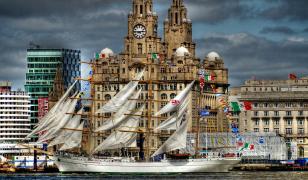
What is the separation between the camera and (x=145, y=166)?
609 ft

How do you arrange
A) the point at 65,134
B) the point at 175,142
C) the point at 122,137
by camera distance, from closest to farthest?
the point at 175,142
the point at 122,137
the point at 65,134

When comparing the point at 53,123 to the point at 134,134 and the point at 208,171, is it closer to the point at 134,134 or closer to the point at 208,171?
the point at 134,134

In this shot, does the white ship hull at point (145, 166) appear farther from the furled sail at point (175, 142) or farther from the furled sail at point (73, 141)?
the furled sail at point (73, 141)

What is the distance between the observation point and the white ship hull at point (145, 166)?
608 ft

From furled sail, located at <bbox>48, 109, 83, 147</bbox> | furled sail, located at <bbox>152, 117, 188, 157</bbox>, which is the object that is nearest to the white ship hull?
furled sail, located at <bbox>152, 117, 188, 157</bbox>

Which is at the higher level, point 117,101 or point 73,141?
point 117,101

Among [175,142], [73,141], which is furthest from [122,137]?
[175,142]

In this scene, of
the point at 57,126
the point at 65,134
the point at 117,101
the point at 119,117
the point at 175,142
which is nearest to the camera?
the point at 175,142

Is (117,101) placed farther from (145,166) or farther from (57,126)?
(145,166)

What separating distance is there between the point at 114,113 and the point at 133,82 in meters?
7.71

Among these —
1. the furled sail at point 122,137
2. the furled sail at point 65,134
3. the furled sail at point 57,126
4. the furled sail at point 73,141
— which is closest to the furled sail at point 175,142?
the furled sail at point 122,137

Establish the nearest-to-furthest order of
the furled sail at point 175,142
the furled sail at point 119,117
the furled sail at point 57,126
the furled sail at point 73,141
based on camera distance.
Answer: the furled sail at point 175,142, the furled sail at point 119,117, the furled sail at point 57,126, the furled sail at point 73,141

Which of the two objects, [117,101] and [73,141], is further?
[73,141]

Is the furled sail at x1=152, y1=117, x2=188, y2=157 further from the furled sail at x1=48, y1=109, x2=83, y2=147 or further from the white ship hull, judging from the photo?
the furled sail at x1=48, y1=109, x2=83, y2=147
